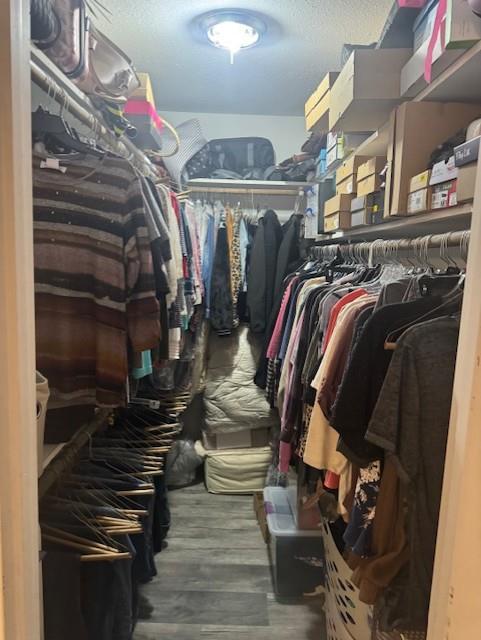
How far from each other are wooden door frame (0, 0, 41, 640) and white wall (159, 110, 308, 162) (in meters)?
2.75

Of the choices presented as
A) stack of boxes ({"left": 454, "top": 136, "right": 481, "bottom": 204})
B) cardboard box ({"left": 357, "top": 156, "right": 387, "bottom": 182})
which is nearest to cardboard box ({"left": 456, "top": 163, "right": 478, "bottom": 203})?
stack of boxes ({"left": 454, "top": 136, "right": 481, "bottom": 204})

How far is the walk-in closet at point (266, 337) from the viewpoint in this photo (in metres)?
0.71

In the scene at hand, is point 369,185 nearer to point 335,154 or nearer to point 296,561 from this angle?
point 335,154

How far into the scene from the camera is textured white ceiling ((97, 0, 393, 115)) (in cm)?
192

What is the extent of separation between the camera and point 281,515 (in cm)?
217

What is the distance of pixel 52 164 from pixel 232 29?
1.26 meters

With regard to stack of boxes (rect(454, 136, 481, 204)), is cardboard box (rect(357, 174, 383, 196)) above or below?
above

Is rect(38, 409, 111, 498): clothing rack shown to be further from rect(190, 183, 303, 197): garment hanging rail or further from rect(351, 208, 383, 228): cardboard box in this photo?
rect(190, 183, 303, 197): garment hanging rail

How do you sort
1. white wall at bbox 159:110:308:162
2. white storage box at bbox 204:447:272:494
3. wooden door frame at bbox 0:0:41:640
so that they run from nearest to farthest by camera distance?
wooden door frame at bbox 0:0:41:640 < white storage box at bbox 204:447:272:494 < white wall at bbox 159:110:308:162

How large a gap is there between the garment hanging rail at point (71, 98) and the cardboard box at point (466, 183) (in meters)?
0.95

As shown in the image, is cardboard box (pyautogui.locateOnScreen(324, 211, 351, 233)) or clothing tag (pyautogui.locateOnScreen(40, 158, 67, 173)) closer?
clothing tag (pyautogui.locateOnScreen(40, 158, 67, 173))

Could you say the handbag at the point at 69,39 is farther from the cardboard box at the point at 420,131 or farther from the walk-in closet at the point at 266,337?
the cardboard box at the point at 420,131

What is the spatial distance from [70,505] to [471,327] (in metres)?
1.13

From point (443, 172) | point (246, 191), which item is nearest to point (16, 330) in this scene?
point (443, 172)
